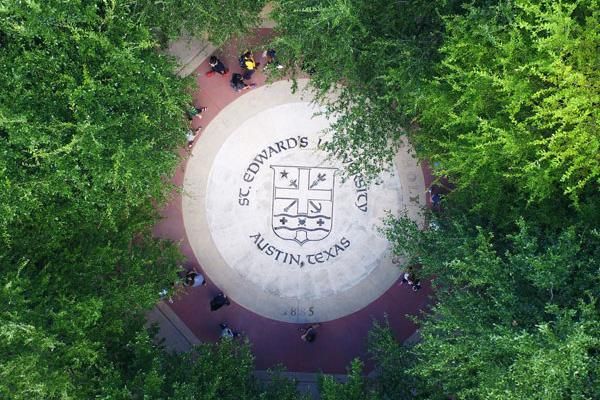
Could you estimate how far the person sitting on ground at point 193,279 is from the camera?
63.2 feet

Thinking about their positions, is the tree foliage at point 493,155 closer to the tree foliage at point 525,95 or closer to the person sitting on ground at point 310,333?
the tree foliage at point 525,95

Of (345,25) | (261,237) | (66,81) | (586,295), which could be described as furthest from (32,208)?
(586,295)

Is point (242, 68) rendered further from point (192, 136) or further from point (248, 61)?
point (192, 136)

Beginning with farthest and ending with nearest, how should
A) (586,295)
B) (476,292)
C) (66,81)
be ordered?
(476,292)
(66,81)
(586,295)

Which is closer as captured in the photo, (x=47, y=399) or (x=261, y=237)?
(x=47, y=399)

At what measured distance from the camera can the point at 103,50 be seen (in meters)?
14.4

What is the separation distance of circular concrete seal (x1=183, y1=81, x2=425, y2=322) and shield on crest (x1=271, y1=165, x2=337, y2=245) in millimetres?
35

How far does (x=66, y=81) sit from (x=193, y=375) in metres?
8.62

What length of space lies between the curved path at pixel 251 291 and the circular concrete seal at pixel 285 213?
0.04m

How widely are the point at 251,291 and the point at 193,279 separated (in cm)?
208

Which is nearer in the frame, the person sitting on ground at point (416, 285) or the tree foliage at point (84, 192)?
the tree foliage at point (84, 192)

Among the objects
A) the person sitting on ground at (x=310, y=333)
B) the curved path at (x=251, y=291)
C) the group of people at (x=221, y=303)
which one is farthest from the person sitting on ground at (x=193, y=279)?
the person sitting on ground at (x=310, y=333)

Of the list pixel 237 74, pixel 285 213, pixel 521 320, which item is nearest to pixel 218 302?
pixel 285 213

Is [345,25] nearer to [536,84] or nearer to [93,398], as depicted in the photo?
[536,84]
